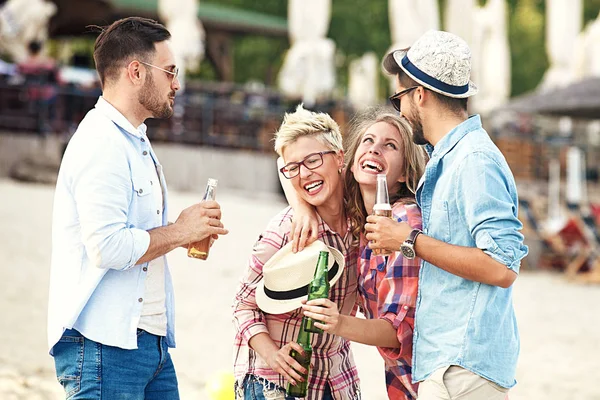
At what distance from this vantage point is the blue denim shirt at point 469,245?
2623mm

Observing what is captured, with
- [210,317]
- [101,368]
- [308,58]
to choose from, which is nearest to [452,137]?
[101,368]

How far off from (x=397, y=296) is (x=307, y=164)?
1.91 feet

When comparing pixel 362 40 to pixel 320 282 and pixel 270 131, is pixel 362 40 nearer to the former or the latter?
pixel 270 131

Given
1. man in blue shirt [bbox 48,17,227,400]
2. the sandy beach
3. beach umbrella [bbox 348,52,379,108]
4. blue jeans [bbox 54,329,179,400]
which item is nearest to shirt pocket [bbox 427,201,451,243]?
man in blue shirt [bbox 48,17,227,400]

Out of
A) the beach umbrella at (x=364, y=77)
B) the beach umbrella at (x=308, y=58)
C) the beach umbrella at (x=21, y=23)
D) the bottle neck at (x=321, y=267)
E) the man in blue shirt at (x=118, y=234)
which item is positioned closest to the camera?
the man in blue shirt at (x=118, y=234)

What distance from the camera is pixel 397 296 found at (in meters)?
2.93

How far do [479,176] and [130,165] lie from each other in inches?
43.0

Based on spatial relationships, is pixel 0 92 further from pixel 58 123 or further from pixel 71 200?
pixel 71 200

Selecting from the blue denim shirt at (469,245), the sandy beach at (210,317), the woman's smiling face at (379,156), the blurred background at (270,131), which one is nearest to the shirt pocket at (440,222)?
the blue denim shirt at (469,245)

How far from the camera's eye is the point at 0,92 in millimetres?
13680

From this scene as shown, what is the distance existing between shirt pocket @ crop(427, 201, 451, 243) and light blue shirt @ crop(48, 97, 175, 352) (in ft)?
2.87

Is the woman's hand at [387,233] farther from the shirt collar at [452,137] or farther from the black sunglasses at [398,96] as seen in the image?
the black sunglasses at [398,96]

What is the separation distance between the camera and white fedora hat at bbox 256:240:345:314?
3021 mm

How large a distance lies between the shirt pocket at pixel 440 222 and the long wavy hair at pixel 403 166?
1.03 feet
